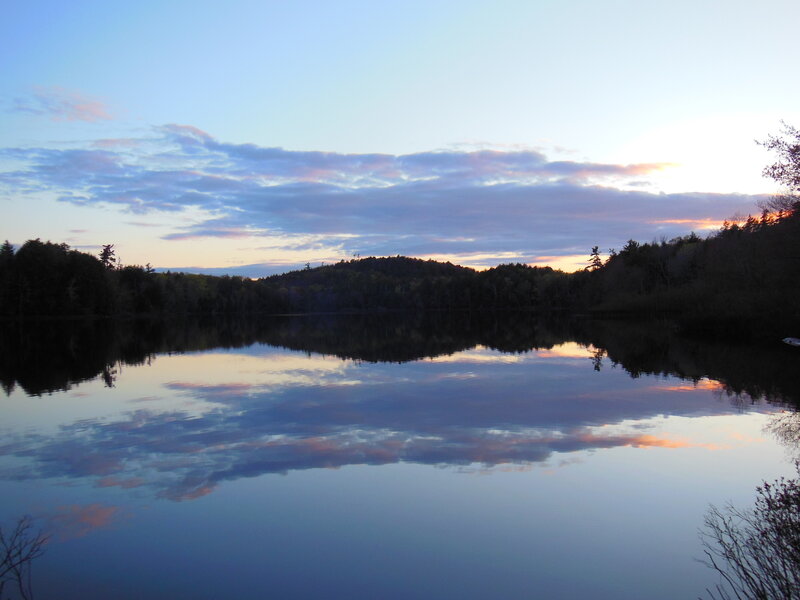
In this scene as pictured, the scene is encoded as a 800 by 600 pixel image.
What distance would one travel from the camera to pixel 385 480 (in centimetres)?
845

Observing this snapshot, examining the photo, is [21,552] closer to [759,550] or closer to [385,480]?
[385,480]

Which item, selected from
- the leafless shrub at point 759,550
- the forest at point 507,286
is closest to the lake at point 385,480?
the leafless shrub at point 759,550

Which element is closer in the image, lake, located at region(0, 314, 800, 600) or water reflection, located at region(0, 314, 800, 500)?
Answer: lake, located at region(0, 314, 800, 600)

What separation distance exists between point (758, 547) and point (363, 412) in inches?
352

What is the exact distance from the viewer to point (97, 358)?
26.0 meters

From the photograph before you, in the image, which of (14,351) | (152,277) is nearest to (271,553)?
(14,351)

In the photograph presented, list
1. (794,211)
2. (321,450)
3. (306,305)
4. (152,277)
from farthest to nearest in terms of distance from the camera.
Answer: (306,305) < (152,277) < (794,211) < (321,450)

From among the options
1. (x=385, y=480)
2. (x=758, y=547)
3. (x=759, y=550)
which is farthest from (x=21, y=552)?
(x=758, y=547)

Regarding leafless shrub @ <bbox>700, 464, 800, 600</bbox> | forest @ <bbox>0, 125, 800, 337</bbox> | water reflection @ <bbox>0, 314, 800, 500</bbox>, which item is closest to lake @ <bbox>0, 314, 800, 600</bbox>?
water reflection @ <bbox>0, 314, 800, 500</bbox>

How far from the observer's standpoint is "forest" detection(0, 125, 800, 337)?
29.1 m

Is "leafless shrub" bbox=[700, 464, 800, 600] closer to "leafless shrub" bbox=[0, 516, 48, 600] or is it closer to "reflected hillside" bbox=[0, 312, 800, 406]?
"leafless shrub" bbox=[0, 516, 48, 600]

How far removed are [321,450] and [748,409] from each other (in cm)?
964

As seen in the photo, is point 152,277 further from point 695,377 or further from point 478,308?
point 695,377

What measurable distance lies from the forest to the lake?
41.5 feet
